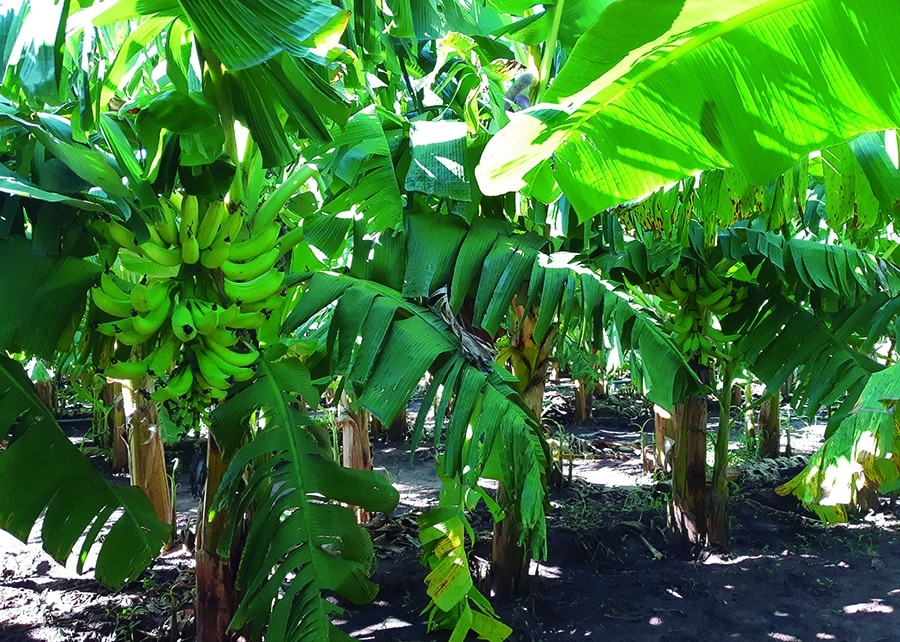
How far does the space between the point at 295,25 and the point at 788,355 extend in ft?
10.00

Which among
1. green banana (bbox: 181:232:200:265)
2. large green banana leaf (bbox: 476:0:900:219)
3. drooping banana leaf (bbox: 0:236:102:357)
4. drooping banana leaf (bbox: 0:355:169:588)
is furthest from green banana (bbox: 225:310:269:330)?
large green banana leaf (bbox: 476:0:900:219)

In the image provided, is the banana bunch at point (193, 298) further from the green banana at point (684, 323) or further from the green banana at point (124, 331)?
the green banana at point (684, 323)

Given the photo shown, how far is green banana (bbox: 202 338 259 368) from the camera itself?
6.01 feet

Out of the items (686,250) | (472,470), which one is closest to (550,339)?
(686,250)

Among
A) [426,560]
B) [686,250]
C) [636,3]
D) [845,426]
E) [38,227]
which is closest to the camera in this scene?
[636,3]

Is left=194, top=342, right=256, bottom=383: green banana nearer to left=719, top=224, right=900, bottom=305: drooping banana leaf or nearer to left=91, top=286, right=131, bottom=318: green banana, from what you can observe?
left=91, top=286, right=131, bottom=318: green banana

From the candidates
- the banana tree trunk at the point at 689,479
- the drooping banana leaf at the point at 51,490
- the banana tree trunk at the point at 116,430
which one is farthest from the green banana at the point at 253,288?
the banana tree trunk at the point at 116,430

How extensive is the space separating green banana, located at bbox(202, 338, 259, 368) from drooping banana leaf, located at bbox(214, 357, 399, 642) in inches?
3.2

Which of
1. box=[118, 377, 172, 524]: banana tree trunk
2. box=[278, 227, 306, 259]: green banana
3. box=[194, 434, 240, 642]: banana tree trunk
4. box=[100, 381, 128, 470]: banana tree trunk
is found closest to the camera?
box=[278, 227, 306, 259]: green banana

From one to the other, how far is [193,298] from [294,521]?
28.1 inches

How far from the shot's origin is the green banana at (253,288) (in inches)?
72.3

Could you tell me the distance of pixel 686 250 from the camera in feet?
11.0

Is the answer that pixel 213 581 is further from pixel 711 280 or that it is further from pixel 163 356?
pixel 711 280

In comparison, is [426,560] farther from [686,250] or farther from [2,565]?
[2,565]
